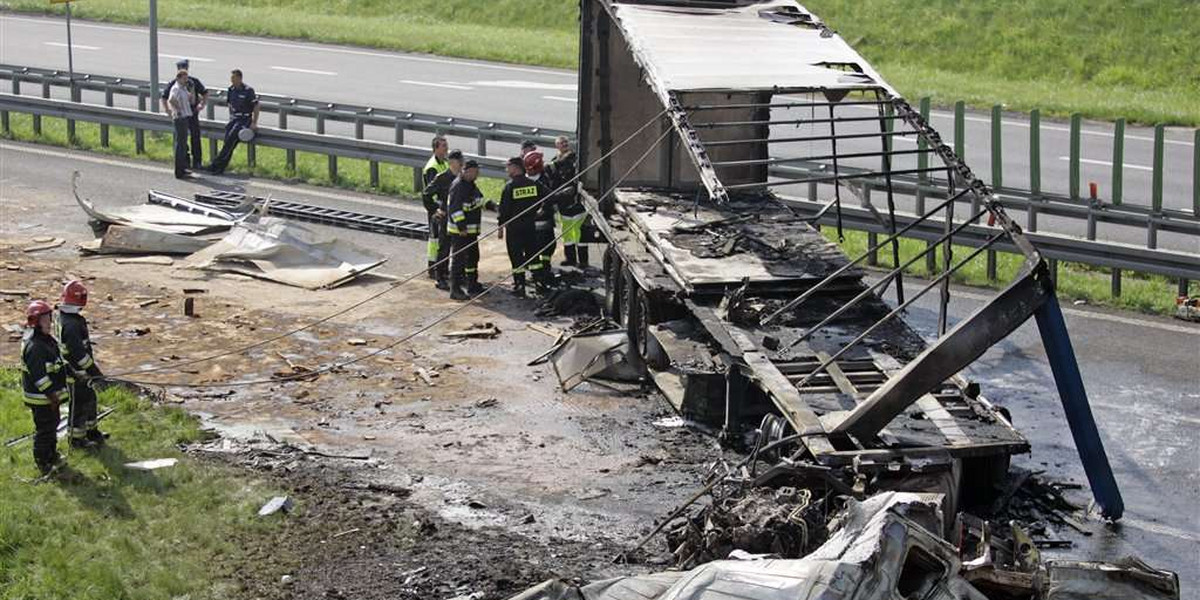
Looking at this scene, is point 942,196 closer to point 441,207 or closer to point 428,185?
point 441,207

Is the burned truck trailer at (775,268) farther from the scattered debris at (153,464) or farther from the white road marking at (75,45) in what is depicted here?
the white road marking at (75,45)

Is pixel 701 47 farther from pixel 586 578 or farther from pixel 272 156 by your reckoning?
pixel 272 156

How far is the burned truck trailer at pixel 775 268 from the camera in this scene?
11.1 meters

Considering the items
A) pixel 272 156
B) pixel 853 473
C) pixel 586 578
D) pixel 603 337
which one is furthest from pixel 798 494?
pixel 272 156

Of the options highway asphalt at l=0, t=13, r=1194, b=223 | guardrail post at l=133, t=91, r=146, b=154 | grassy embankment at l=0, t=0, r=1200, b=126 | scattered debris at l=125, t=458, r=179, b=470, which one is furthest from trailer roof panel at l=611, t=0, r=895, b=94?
grassy embankment at l=0, t=0, r=1200, b=126

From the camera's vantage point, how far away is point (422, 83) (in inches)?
1238

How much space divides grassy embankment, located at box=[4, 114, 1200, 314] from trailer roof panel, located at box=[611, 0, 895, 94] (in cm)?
334

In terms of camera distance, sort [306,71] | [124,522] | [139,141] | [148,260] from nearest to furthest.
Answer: [124,522] < [148,260] < [139,141] < [306,71]

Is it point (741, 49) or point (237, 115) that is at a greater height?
point (741, 49)

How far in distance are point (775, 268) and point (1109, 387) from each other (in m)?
3.11

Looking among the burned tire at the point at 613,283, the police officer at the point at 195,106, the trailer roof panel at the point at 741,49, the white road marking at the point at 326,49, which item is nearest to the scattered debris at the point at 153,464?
the burned tire at the point at 613,283

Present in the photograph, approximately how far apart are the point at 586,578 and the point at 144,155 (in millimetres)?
16294

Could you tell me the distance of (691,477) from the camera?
40.6ft

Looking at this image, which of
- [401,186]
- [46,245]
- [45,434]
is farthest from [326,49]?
[45,434]
